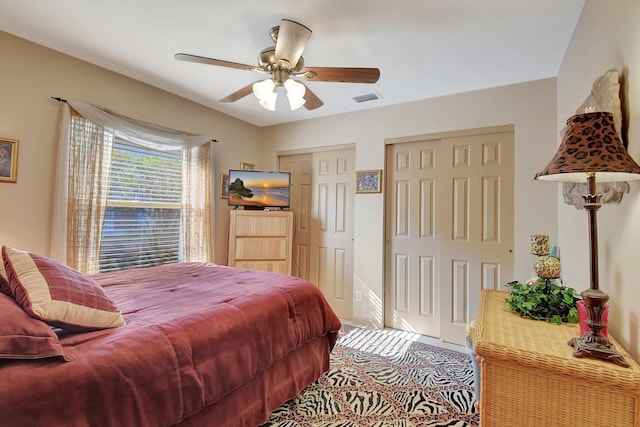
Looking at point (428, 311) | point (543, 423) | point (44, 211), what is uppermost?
point (44, 211)

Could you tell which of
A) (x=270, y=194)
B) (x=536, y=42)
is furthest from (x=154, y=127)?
(x=536, y=42)

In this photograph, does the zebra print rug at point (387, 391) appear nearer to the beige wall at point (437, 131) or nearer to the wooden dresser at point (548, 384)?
the beige wall at point (437, 131)

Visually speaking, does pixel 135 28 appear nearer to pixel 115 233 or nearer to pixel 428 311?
pixel 115 233

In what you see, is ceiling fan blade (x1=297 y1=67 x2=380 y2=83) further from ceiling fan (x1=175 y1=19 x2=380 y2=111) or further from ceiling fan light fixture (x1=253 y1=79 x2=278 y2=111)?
ceiling fan light fixture (x1=253 y1=79 x2=278 y2=111)

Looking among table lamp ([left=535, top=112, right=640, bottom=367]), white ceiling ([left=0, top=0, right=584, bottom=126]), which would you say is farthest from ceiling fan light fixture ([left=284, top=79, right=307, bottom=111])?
table lamp ([left=535, top=112, right=640, bottom=367])

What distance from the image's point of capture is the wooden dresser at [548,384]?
0.85 metres

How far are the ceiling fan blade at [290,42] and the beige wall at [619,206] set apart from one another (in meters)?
1.49

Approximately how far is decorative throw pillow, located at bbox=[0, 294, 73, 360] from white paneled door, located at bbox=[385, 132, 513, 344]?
2.98 m

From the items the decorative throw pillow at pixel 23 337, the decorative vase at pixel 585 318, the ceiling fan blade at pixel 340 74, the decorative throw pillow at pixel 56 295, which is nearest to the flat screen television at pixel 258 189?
the ceiling fan blade at pixel 340 74

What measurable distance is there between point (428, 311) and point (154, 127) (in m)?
3.41

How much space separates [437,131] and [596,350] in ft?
8.52

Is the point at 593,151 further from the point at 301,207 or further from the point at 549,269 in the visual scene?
the point at 301,207

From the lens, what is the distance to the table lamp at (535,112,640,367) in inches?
34.4

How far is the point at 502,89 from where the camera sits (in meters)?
2.81
